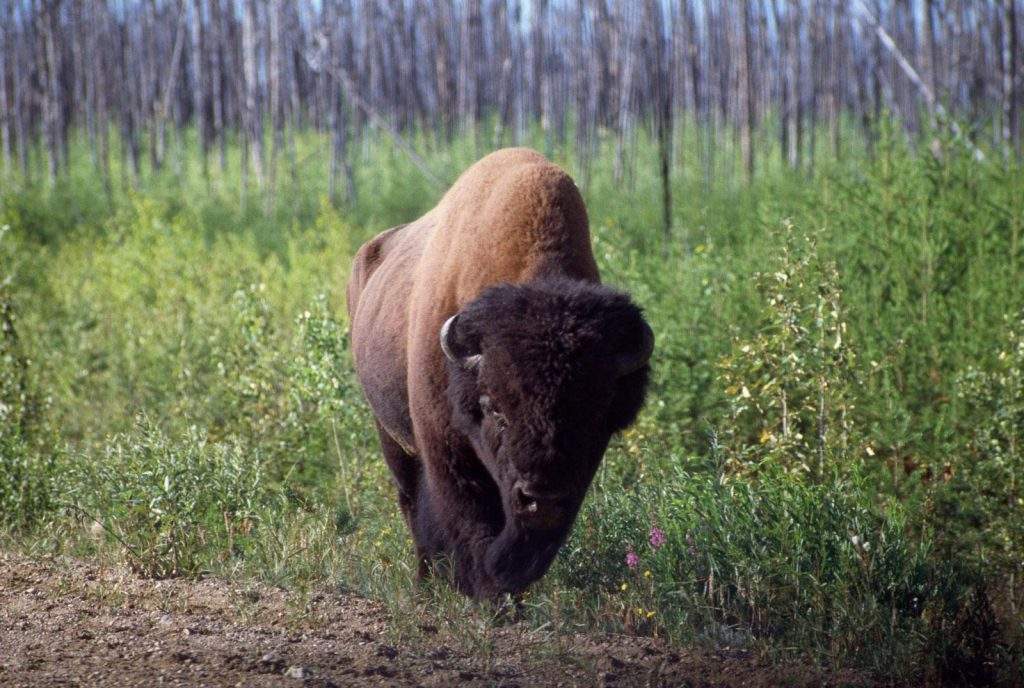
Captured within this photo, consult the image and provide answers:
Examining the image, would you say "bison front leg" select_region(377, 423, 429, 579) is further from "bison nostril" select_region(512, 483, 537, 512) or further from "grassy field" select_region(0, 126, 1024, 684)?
"bison nostril" select_region(512, 483, 537, 512)

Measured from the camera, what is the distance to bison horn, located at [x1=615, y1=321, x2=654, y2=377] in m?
4.00

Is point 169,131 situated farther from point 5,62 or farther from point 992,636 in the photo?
point 992,636

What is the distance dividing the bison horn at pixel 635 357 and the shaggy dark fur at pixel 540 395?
11 mm

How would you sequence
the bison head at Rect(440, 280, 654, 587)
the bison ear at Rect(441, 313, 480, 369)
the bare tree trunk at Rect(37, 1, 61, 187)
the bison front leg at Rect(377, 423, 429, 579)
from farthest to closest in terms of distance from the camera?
1. the bare tree trunk at Rect(37, 1, 61, 187)
2. the bison front leg at Rect(377, 423, 429, 579)
3. the bison ear at Rect(441, 313, 480, 369)
4. the bison head at Rect(440, 280, 654, 587)

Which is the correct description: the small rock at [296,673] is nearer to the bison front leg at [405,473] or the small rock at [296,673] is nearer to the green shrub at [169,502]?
the green shrub at [169,502]

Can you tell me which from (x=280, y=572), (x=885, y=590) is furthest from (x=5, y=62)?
(x=885, y=590)

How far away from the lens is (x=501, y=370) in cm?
391

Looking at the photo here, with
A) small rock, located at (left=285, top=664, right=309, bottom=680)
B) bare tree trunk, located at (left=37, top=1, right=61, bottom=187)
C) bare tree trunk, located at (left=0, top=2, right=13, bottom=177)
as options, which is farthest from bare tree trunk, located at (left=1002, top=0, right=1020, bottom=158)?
bare tree trunk, located at (left=0, top=2, right=13, bottom=177)

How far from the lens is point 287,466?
7.08m

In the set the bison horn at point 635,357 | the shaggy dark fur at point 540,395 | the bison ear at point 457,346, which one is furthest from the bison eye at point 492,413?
the bison horn at point 635,357

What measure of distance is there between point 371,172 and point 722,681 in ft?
59.2

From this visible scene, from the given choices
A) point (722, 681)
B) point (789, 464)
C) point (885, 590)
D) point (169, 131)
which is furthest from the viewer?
point (169, 131)

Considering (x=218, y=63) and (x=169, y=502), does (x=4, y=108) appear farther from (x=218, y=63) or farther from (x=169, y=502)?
(x=169, y=502)

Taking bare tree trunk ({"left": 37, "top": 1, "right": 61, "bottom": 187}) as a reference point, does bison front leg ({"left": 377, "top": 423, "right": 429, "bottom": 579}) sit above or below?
below
